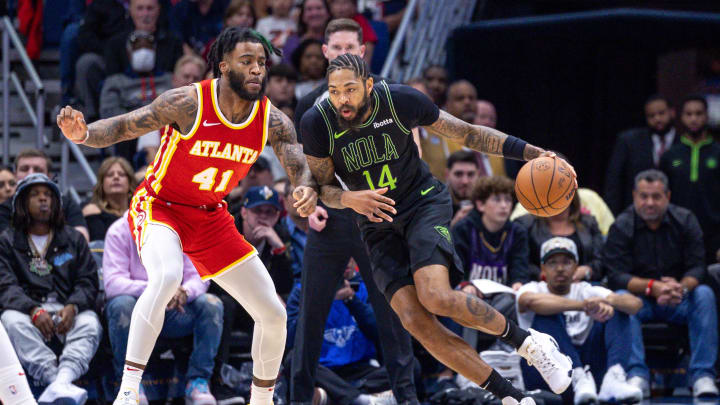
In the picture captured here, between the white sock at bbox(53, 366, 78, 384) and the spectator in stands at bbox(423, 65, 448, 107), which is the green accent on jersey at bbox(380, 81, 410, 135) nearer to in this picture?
the white sock at bbox(53, 366, 78, 384)

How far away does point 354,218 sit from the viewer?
6.34 metres

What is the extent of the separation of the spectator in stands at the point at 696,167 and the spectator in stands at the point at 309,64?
11.0 feet

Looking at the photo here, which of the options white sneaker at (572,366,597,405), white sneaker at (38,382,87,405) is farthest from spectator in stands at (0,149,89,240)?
white sneaker at (572,366,597,405)

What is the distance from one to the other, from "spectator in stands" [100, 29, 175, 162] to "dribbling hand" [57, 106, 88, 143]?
4.15 m

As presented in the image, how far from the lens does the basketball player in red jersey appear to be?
5.55 metres

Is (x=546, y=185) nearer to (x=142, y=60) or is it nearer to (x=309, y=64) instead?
(x=309, y=64)

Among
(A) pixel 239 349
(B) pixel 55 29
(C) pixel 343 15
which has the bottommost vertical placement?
(A) pixel 239 349

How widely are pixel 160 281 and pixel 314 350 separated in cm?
134

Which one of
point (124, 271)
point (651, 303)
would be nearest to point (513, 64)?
point (651, 303)

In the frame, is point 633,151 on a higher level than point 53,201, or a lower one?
higher

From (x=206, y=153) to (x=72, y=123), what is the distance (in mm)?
745

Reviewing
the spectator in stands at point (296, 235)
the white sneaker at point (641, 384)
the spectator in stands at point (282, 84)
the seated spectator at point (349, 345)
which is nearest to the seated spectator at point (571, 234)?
the white sneaker at point (641, 384)

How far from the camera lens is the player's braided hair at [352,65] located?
18.3 feet

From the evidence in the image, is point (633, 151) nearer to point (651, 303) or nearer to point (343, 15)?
point (651, 303)
